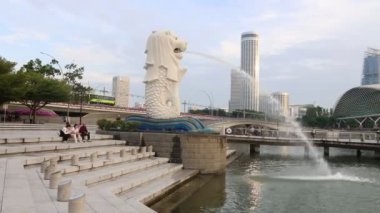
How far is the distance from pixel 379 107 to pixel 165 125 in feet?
396

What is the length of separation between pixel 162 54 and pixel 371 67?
17089 cm

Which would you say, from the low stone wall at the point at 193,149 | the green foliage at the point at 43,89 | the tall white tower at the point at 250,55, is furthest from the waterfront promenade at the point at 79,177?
the tall white tower at the point at 250,55

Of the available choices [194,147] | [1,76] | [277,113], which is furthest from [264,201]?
[277,113]

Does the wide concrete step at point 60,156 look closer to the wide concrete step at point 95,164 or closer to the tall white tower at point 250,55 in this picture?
the wide concrete step at point 95,164

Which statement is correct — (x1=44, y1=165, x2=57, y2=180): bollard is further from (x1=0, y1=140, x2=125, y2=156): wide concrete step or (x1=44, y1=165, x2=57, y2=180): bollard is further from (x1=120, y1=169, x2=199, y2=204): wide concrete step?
(x1=0, y1=140, x2=125, y2=156): wide concrete step

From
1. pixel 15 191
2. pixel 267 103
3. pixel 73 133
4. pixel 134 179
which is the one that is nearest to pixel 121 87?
pixel 267 103

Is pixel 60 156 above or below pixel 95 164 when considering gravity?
above

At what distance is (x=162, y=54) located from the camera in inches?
1115

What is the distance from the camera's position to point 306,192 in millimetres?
18719

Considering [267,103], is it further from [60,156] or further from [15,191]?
[15,191]

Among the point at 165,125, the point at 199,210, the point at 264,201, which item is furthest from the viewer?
the point at 165,125

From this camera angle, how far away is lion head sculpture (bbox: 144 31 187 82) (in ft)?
92.9

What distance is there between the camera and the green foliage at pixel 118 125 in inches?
1078

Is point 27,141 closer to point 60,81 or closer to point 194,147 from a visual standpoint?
point 194,147
